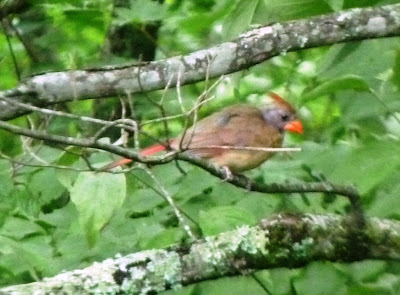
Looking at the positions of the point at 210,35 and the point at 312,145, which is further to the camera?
the point at 210,35

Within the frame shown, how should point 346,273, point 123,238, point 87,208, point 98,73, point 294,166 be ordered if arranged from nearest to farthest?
point 87,208 → point 346,273 → point 98,73 → point 123,238 → point 294,166

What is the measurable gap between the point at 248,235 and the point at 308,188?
190mm

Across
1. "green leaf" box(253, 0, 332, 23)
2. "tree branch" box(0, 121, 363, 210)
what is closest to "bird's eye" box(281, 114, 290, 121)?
"green leaf" box(253, 0, 332, 23)

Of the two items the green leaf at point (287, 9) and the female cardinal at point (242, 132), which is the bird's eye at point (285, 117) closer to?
the female cardinal at point (242, 132)

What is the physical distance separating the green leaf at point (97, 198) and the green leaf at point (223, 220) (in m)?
0.29

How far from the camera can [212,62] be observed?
2352mm

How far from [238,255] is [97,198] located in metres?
0.38

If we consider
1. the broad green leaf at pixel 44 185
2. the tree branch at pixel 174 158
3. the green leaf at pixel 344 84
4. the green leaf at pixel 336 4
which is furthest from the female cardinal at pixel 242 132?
Result: the green leaf at pixel 344 84

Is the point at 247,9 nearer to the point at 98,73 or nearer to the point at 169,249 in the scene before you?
the point at 98,73

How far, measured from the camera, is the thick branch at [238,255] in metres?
1.84

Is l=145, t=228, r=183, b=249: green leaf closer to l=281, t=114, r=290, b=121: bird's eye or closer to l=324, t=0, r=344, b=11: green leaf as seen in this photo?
l=324, t=0, r=344, b=11: green leaf

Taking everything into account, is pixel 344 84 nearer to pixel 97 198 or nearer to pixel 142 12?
pixel 97 198

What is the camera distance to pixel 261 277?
220 cm

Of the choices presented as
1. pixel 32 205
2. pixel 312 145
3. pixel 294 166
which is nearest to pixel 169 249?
pixel 32 205
